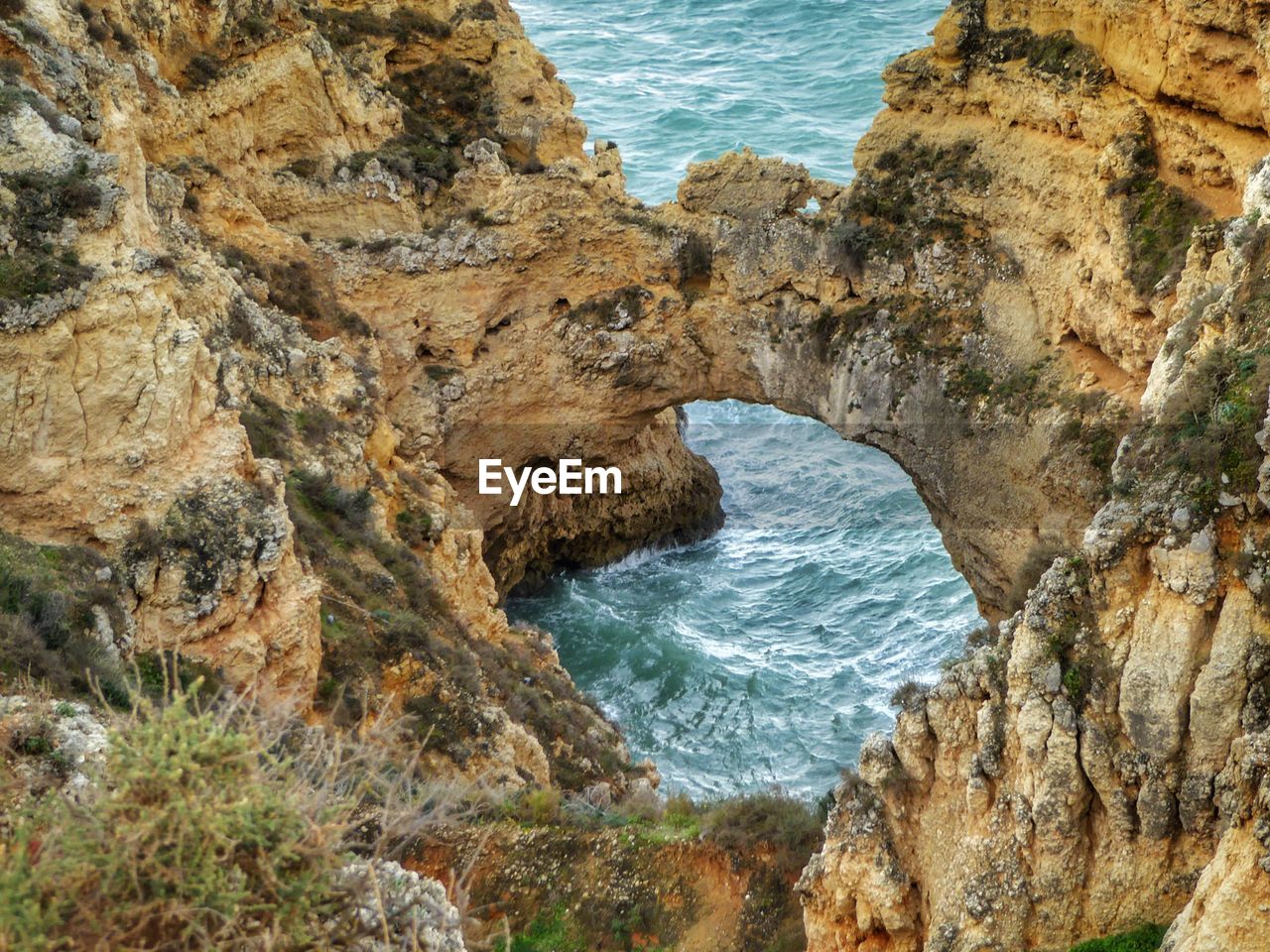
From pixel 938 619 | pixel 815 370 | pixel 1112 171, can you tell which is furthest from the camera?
pixel 938 619

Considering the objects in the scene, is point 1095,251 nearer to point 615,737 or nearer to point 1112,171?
point 1112,171

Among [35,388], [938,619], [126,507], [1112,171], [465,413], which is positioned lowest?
[938,619]

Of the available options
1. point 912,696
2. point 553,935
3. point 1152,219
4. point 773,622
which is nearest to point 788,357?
point 773,622

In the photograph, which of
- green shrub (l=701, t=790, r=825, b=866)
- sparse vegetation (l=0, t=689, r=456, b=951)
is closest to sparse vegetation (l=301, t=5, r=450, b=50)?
green shrub (l=701, t=790, r=825, b=866)

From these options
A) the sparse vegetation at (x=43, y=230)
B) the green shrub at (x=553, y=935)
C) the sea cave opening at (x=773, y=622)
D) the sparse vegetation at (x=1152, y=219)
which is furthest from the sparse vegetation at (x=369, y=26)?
the green shrub at (x=553, y=935)

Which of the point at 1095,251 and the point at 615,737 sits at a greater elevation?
the point at 1095,251

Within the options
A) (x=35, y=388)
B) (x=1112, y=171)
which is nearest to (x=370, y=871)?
(x=35, y=388)

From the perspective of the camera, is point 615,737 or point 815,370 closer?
point 615,737

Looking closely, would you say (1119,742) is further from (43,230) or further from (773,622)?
(773,622)
